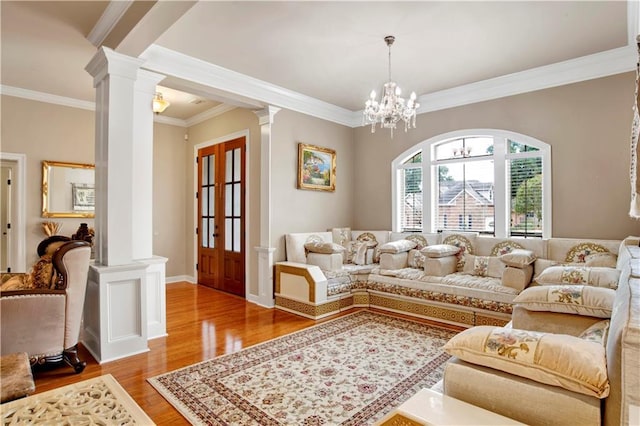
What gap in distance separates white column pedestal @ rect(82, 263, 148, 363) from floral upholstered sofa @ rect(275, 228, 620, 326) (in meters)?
1.87

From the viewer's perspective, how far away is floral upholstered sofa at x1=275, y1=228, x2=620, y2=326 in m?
3.75

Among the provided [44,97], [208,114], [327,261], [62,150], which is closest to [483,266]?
[327,261]

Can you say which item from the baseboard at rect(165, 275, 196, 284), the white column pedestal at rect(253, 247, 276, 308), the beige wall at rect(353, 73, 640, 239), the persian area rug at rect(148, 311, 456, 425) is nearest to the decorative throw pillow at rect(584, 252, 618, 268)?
the beige wall at rect(353, 73, 640, 239)

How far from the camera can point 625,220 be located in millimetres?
3770

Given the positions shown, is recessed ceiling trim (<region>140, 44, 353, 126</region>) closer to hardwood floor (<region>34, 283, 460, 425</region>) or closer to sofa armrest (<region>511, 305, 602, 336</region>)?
hardwood floor (<region>34, 283, 460, 425</region>)

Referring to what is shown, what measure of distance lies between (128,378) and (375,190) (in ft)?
14.3

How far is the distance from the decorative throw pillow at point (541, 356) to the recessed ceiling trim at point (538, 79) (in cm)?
395

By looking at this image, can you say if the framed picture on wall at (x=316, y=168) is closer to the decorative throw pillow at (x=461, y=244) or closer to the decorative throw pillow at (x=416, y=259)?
the decorative throw pillow at (x=416, y=259)

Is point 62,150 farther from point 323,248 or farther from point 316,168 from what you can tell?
point 323,248

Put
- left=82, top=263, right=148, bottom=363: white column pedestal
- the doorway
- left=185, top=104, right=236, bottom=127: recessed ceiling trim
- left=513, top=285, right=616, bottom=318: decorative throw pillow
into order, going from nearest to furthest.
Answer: left=513, top=285, right=616, bottom=318: decorative throw pillow
left=82, top=263, right=148, bottom=363: white column pedestal
the doorway
left=185, top=104, right=236, bottom=127: recessed ceiling trim

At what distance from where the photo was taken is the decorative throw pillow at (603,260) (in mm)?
3445

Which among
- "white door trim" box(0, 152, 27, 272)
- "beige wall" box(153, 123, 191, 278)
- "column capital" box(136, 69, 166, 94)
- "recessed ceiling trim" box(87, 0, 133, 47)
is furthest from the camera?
"beige wall" box(153, 123, 191, 278)

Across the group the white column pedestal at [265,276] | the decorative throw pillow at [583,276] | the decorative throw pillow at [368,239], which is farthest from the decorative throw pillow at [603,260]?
the white column pedestal at [265,276]

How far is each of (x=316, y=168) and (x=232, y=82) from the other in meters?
1.82
